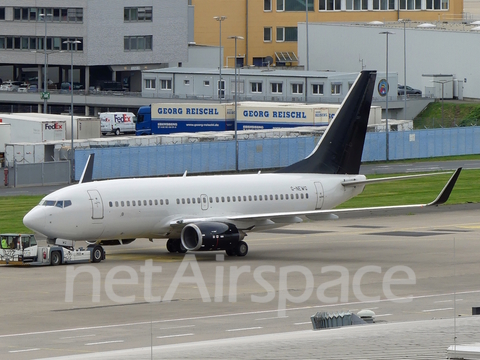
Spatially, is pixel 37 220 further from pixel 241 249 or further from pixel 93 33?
pixel 93 33

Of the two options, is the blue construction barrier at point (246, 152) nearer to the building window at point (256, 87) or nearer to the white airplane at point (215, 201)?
the building window at point (256, 87)

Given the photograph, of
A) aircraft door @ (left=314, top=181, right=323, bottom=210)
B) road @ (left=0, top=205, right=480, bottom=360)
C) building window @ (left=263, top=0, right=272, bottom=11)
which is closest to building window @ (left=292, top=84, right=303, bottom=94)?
building window @ (left=263, top=0, right=272, bottom=11)

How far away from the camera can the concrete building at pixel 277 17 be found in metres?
179

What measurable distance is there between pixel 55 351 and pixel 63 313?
730 centimetres

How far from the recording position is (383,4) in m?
180

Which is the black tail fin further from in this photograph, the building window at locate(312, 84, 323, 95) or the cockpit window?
the building window at locate(312, 84, 323, 95)

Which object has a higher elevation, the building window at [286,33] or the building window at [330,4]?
the building window at [330,4]

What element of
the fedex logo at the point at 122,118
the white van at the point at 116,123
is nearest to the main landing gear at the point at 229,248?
the white van at the point at 116,123

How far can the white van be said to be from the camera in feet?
443

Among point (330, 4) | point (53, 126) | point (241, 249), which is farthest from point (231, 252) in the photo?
point (330, 4)

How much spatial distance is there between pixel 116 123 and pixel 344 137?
8167cm

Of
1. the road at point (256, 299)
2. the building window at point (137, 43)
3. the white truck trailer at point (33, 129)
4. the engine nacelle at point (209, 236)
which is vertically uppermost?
the building window at point (137, 43)

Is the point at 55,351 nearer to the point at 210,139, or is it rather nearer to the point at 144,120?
the point at 210,139

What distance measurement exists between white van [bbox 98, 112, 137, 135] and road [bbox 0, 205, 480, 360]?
76.5 meters
